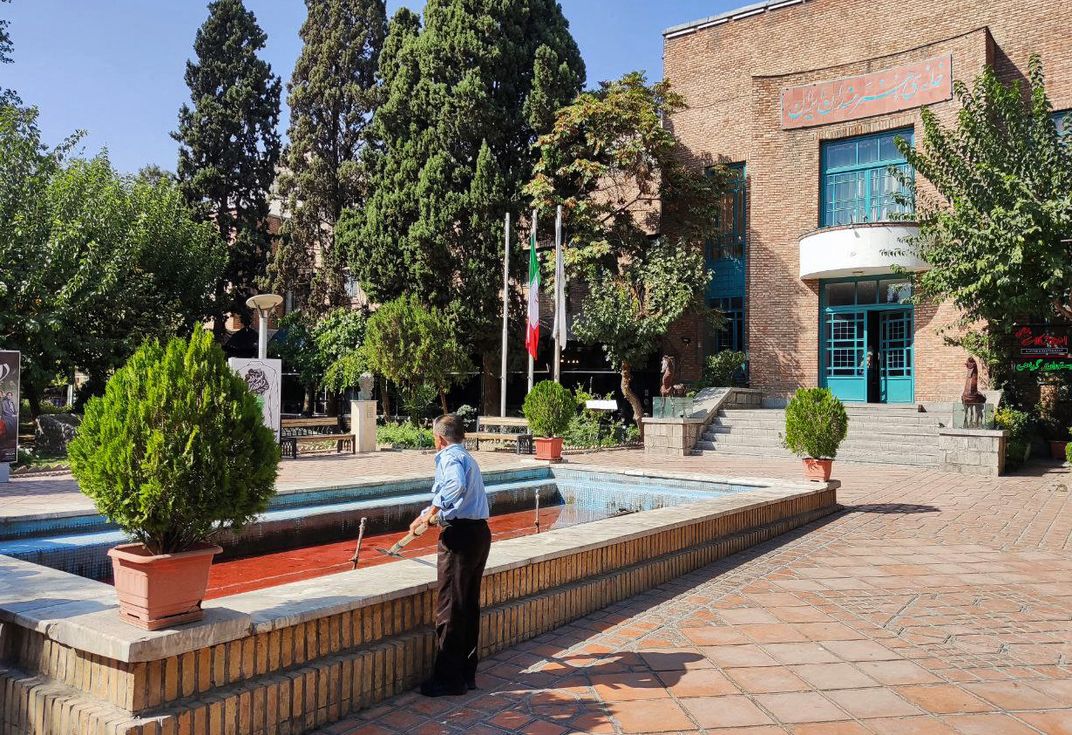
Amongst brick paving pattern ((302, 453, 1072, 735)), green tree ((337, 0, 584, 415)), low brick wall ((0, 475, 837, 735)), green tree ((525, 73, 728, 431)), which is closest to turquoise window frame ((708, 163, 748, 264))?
green tree ((525, 73, 728, 431))

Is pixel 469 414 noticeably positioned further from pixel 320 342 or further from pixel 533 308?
pixel 533 308

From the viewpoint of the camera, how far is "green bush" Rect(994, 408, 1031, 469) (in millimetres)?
15016

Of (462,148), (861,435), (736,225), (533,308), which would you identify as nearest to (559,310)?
(533,308)

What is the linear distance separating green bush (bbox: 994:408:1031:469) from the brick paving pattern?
805 centimetres

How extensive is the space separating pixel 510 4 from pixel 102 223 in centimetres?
1220

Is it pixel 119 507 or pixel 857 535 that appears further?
pixel 857 535

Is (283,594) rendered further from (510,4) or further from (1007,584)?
(510,4)

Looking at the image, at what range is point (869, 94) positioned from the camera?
2041 centimetres

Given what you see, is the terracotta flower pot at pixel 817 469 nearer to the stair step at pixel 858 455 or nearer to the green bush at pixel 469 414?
the stair step at pixel 858 455

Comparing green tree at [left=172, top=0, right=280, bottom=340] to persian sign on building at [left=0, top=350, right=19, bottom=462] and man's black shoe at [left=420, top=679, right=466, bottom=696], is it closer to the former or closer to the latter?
persian sign on building at [left=0, top=350, right=19, bottom=462]

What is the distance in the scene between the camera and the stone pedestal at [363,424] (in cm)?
1716

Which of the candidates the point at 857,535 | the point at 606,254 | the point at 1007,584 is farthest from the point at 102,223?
the point at 1007,584

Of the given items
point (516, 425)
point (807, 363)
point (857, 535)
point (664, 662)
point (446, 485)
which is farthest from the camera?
point (807, 363)

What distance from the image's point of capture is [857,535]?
8.30 metres
